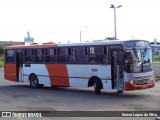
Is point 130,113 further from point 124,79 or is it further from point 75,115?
point 124,79

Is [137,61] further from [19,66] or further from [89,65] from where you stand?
[19,66]

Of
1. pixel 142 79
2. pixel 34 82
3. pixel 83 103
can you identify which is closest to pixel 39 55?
pixel 34 82

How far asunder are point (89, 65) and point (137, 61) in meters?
2.85

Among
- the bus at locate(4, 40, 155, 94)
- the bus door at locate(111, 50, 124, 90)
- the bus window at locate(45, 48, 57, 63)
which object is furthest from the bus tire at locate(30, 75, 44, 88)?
the bus door at locate(111, 50, 124, 90)

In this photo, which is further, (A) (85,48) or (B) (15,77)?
(B) (15,77)

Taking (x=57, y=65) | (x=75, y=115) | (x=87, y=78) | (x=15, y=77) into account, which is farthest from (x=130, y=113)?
(x=15, y=77)

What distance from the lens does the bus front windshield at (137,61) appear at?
706 inches

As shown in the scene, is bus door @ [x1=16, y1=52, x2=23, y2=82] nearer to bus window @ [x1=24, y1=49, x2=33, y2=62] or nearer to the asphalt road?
bus window @ [x1=24, y1=49, x2=33, y2=62]

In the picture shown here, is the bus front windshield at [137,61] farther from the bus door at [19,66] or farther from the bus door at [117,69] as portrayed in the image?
the bus door at [19,66]

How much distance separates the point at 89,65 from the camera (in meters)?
20.0

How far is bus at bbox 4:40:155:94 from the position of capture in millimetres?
18109

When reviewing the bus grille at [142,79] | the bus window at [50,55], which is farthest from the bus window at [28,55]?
the bus grille at [142,79]

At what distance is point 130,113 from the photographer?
41.7ft

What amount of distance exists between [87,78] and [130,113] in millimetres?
7525
